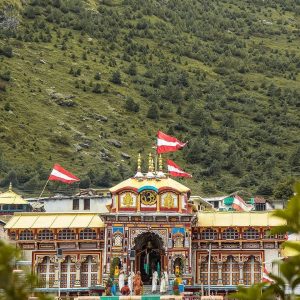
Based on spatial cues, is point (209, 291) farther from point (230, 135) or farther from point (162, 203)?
point (230, 135)

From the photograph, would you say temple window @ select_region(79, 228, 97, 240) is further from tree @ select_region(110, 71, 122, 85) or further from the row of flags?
tree @ select_region(110, 71, 122, 85)

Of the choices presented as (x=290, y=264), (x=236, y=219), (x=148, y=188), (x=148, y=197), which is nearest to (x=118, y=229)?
(x=148, y=197)

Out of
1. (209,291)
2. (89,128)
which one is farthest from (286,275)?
(89,128)

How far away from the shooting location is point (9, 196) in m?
101

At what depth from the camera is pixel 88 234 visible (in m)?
69.1

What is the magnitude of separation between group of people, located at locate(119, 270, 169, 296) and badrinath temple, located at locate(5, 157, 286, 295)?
100 cm

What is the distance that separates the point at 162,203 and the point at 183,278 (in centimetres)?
471

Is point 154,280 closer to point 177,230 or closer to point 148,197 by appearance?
point 177,230

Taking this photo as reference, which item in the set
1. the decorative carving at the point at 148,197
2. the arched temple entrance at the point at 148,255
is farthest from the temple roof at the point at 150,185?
the arched temple entrance at the point at 148,255

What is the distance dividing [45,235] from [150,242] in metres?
6.64

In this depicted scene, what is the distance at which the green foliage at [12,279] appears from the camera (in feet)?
51.2

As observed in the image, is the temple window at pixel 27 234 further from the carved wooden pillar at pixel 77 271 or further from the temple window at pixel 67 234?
the carved wooden pillar at pixel 77 271

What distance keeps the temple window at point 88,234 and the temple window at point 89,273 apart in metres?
1.21

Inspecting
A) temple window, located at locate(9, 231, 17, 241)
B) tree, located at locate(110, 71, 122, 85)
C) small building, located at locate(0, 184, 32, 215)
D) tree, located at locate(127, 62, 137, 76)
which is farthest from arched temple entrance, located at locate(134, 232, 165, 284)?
tree, located at locate(127, 62, 137, 76)
